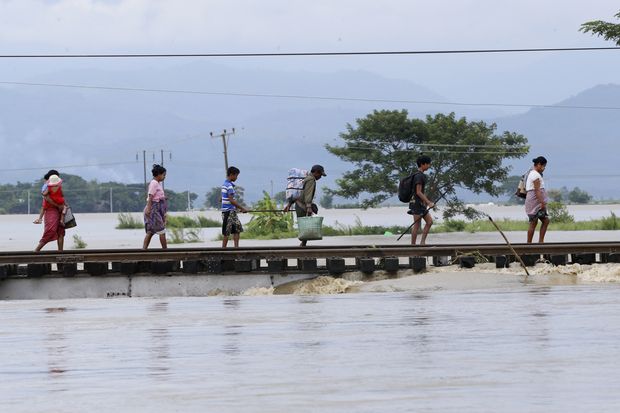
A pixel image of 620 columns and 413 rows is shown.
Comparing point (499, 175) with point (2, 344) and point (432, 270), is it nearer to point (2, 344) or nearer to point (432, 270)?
point (432, 270)

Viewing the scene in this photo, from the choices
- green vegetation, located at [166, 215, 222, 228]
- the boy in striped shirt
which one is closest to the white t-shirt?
the boy in striped shirt

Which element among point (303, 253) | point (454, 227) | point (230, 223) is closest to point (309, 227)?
point (230, 223)

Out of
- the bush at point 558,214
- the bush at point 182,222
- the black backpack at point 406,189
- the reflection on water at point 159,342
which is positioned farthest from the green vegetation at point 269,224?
the reflection on water at point 159,342

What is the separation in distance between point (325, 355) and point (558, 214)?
58.6 metres

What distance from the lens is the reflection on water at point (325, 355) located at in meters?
9.80

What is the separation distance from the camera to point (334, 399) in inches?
383

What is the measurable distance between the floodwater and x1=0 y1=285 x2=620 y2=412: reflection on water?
0.02m

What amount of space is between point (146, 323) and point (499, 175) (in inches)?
1621

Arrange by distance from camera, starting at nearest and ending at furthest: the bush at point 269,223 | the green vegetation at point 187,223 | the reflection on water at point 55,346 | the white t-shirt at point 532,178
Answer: the reflection on water at point 55,346, the white t-shirt at point 532,178, the bush at point 269,223, the green vegetation at point 187,223

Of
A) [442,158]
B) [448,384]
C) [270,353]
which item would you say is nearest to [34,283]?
[270,353]

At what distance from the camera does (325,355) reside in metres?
12.3

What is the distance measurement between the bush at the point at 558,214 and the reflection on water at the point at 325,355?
48701 mm

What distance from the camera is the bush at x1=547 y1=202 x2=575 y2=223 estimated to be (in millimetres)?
66875

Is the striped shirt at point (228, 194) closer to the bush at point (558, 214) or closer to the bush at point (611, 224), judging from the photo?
the bush at point (611, 224)
